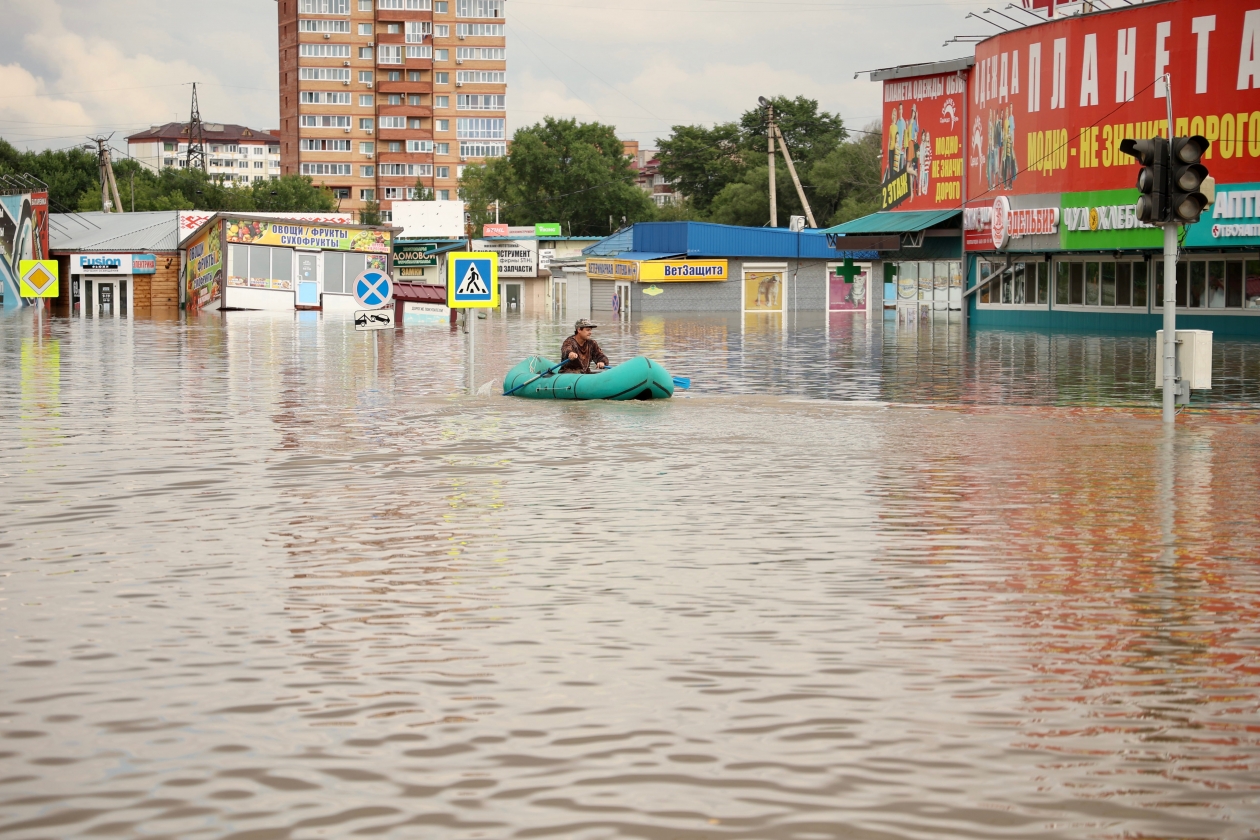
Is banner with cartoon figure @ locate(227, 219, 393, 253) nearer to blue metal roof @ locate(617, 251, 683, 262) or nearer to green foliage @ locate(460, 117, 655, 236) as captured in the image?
blue metal roof @ locate(617, 251, 683, 262)

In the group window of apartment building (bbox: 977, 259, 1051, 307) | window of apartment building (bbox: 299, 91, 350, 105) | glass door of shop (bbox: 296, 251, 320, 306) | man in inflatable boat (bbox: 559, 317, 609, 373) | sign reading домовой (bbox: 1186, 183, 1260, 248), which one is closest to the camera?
man in inflatable boat (bbox: 559, 317, 609, 373)

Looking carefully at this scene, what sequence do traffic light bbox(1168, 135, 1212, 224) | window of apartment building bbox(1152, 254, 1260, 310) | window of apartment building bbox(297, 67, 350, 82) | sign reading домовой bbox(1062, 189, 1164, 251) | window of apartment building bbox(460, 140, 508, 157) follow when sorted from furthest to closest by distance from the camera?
window of apartment building bbox(460, 140, 508, 157), window of apartment building bbox(297, 67, 350, 82), sign reading домовой bbox(1062, 189, 1164, 251), window of apartment building bbox(1152, 254, 1260, 310), traffic light bbox(1168, 135, 1212, 224)

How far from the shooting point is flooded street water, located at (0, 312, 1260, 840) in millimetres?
5180

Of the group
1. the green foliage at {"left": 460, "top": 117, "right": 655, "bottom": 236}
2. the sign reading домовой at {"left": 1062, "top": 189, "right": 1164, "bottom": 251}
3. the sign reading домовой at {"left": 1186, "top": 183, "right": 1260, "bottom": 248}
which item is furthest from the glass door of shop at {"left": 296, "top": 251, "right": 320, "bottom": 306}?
the green foliage at {"left": 460, "top": 117, "right": 655, "bottom": 236}

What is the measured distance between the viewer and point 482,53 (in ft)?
486

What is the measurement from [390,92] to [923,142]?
9572 centimetres

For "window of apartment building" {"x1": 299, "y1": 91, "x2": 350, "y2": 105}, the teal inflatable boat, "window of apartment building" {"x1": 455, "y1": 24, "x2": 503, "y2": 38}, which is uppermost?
"window of apartment building" {"x1": 455, "y1": 24, "x2": 503, "y2": 38}

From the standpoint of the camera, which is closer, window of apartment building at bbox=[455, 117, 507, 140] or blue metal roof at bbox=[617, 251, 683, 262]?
blue metal roof at bbox=[617, 251, 683, 262]

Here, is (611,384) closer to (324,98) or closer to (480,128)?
(480,128)

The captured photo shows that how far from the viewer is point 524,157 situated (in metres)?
124

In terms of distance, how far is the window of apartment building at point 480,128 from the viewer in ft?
489

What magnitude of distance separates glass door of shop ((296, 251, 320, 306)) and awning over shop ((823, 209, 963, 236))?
27650 millimetres

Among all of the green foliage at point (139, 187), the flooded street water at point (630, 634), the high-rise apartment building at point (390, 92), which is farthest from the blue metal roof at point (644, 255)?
the flooded street water at point (630, 634)

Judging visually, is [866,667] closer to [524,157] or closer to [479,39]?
[524,157]
